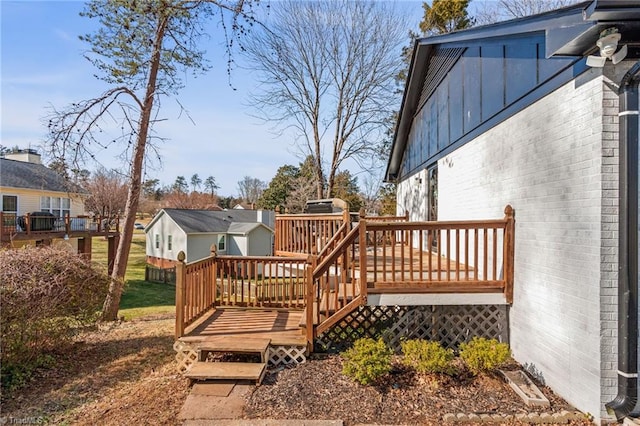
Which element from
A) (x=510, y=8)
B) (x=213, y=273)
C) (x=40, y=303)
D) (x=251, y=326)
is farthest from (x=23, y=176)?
(x=510, y=8)

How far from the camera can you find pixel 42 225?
1764 centimetres

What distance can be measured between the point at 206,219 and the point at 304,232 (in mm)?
19437

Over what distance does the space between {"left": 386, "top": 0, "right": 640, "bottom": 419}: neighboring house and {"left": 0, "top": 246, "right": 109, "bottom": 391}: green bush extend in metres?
6.93

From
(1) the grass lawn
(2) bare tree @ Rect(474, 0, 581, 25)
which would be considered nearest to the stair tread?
(1) the grass lawn

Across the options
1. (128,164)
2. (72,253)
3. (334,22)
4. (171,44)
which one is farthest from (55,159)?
(334,22)

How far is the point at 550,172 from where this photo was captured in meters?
4.13

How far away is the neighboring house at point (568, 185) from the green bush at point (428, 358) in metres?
1.16

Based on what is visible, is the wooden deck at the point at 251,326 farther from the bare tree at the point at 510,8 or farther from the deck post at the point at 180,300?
the bare tree at the point at 510,8

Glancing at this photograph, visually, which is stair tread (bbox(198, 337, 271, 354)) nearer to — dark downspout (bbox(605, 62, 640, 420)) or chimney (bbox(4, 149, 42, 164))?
dark downspout (bbox(605, 62, 640, 420))

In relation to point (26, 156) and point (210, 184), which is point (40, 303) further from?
point (210, 184)

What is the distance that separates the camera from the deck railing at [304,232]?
332 inches

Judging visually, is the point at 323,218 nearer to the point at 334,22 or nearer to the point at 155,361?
the point at 155,361

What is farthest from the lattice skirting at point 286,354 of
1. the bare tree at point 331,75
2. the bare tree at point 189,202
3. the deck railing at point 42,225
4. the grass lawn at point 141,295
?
the bare tree at point 189,202

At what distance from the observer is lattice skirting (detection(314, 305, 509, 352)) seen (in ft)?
17.9
